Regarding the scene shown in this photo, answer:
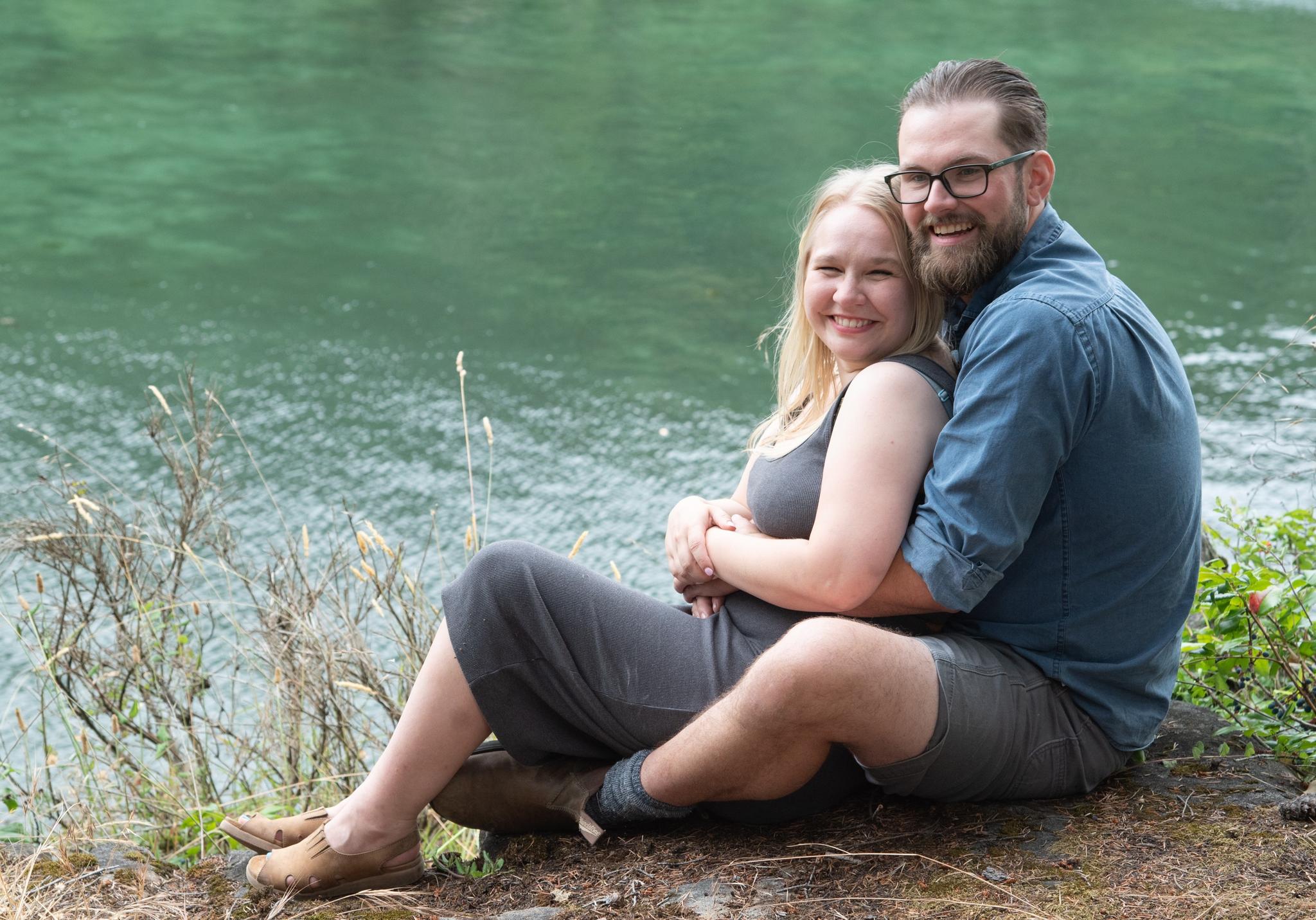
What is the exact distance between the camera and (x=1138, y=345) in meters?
2.05

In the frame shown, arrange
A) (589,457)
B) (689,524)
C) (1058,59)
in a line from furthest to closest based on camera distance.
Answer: (1058,59) → (589,457) → (689,524)

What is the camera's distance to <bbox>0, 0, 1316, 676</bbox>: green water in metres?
5.22

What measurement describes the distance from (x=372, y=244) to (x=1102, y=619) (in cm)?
612

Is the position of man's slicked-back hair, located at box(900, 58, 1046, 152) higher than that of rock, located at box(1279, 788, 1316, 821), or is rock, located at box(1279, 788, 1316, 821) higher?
man's slicked-back hair, located at box(900, 58, 1046, 152)

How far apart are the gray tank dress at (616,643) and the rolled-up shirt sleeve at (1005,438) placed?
24 cm

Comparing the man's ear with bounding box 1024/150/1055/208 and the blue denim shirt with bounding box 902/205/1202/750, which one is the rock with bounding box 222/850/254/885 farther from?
the man's ear with bounding box 1024/150/1055/208

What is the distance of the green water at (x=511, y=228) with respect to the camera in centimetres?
522

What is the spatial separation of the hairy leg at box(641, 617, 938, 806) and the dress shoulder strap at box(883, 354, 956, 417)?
0.41 metres

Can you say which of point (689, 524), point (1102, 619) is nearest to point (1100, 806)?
point (1102, 619)

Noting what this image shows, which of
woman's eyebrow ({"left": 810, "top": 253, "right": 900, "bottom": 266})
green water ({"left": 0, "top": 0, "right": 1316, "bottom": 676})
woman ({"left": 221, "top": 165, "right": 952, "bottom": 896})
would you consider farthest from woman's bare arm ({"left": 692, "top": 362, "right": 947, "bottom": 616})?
green water ({"left": 0, "top": 0, "right": 1316, "bottom": 676})

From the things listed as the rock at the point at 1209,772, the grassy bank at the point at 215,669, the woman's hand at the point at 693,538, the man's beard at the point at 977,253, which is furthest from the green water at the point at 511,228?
the woman's hand at the point at 693,538

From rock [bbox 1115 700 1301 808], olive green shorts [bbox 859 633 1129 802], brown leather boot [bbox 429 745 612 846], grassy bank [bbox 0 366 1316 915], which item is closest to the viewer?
olive green shorts [bbox 859 633 1129 802]

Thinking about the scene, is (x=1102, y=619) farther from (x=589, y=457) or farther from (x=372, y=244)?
(x=372, y=244)

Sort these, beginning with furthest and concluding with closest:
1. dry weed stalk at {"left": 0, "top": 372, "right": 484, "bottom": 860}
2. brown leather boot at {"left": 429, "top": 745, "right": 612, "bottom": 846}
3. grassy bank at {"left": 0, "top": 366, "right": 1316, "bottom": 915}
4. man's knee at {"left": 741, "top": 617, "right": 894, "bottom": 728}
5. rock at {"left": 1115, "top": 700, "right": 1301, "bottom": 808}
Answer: dry weed stalk at {"left": 0, "top": 372, "right": 484, "bottom": 860}, grassy bank at {"left": 0, "top": 366, "right": 1316, "bottom": 915}, brown leather boot at {"left": 429, "top": 745, "right": 612, "bottom": 846}, rock at {"left": 1115, "top": 700, "right": 1301, "bottom": 808}, man's knee at {"left": 741, "top": 617, "right": 894, "bottom": 728}
